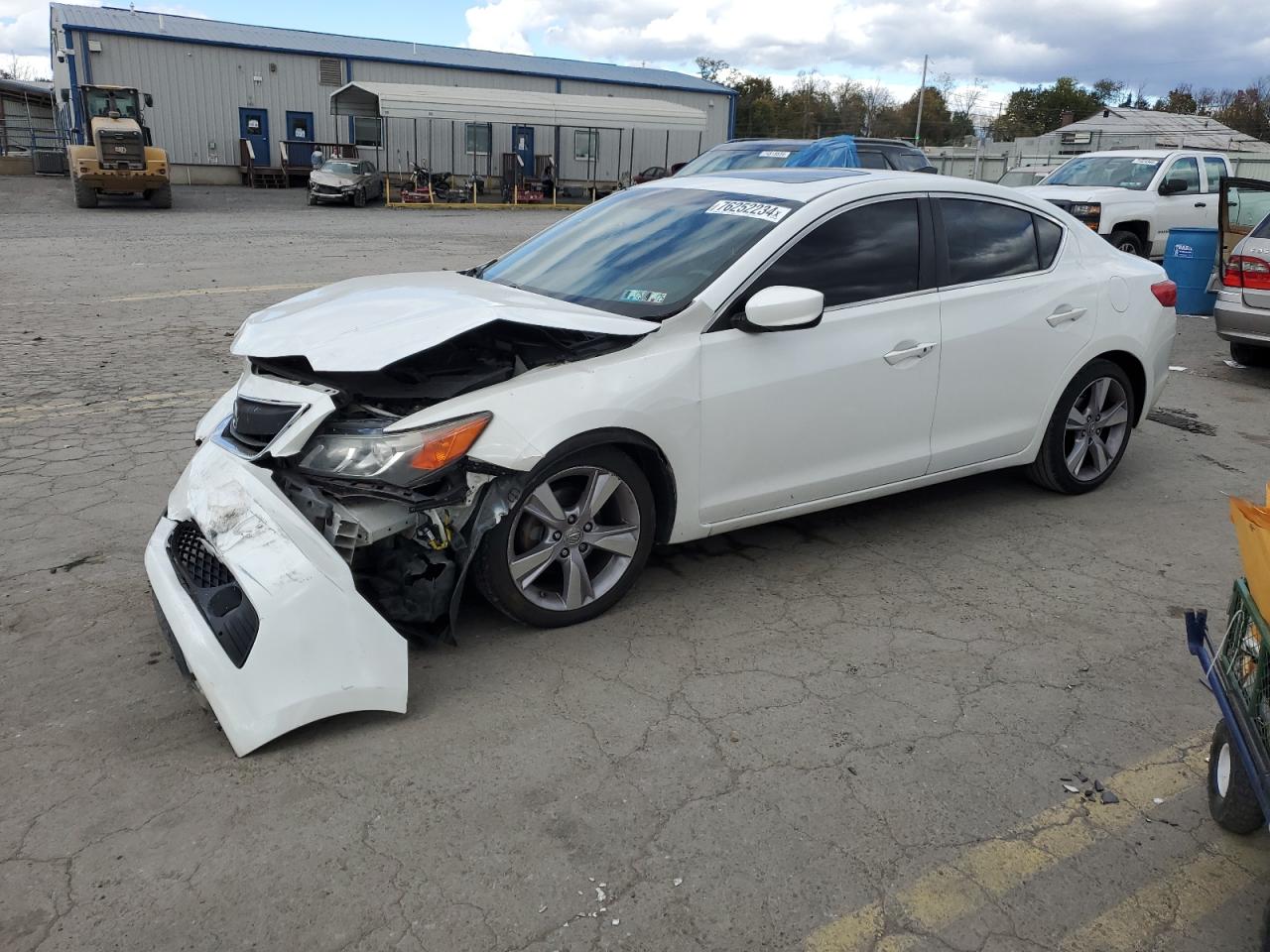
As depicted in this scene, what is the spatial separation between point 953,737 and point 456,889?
167 centimetres

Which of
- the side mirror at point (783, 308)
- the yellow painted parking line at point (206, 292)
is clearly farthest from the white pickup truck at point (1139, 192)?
the side mirror at point (783, 308)

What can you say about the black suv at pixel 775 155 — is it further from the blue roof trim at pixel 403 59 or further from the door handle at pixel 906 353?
the blue roof trim at pixel 403 59

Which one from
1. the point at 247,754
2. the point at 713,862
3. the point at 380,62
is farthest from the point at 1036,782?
the point at 380,62

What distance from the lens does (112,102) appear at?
88.8ft

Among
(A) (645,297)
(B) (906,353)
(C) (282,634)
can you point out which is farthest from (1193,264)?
(C) (282,634)

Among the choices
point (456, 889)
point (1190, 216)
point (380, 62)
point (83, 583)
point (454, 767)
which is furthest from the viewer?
point (380, 62)

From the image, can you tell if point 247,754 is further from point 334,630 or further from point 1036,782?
point 1036,782

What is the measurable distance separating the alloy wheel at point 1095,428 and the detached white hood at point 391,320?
→ 2.78 meters

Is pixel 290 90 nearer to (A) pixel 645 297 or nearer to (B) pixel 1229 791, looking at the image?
(A) pixel 645 297

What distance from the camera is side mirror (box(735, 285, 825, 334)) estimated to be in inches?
153

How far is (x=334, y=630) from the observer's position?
309cm

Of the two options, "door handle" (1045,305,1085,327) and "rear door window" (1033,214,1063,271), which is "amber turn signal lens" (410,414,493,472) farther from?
"rear door window" (1033,214,1063,271)

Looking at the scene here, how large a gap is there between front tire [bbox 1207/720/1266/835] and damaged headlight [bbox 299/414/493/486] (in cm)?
241

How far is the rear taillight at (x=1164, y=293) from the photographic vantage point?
549 centimetres
